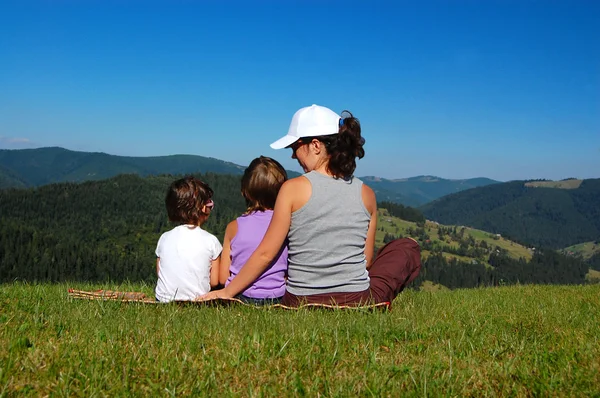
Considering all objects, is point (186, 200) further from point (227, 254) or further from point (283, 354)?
point (283, 354)

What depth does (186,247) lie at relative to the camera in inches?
278

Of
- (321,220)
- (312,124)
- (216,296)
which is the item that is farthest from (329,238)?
(216,296)

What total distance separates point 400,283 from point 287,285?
172 centimetres

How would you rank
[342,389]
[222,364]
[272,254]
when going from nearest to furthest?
[342,389], [222,364], [272,254]

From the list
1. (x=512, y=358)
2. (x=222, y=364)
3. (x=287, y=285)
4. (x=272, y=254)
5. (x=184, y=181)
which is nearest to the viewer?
(x=222, y=364)

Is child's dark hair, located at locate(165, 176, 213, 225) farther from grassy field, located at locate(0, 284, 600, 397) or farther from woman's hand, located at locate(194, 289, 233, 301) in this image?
grassy field, located at locate(0, 284, 600, 397)

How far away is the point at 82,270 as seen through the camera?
457ft

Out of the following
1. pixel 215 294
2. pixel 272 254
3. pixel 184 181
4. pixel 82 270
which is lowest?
pixel 82 270

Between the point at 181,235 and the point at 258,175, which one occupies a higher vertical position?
the point at 258,175

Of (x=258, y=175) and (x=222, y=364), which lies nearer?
(x=222, y=364)

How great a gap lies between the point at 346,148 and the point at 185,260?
286 cm

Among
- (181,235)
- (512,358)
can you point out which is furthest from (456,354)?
(181,235)

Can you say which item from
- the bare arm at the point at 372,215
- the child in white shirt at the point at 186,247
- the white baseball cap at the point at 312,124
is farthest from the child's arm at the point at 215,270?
the bare arm at the point at 372,215

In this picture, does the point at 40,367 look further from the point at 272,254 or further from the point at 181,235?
the point at 181,235
